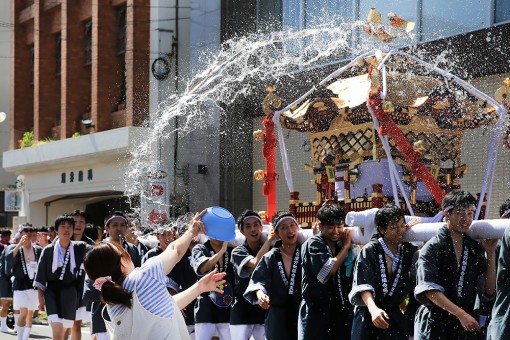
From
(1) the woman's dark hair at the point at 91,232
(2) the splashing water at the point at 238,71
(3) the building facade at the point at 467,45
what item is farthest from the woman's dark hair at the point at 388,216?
(2) the splashing water at the point at 238,71

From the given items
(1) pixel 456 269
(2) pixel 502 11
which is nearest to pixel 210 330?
(1) pixel 456 269

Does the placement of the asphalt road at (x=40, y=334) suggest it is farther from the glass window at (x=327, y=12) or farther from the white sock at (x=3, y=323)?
the glass window at (x=327, y=12)

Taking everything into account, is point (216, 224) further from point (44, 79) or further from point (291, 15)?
point (44, 79)

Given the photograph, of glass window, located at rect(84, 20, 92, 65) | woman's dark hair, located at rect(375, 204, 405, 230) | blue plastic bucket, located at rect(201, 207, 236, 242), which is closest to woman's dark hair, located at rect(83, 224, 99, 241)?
blue plastic bucket, located at rect(201, 207, 236, 242)

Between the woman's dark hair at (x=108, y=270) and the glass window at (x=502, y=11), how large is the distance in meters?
10.5

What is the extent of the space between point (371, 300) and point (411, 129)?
13.8 ft

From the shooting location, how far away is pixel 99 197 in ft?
87.1

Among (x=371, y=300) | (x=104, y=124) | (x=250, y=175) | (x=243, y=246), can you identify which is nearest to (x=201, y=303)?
(x=243, y=246)

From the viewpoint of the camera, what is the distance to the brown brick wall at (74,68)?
2195cm

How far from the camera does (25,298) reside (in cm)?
1339

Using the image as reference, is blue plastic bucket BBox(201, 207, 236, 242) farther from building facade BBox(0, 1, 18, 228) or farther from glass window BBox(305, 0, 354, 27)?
building facade BBox(0, 1, 18, 228)

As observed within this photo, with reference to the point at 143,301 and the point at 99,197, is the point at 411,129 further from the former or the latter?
the point at 99,197

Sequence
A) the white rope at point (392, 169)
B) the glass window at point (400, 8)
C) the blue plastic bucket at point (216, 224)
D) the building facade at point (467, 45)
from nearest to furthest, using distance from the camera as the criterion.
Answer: the blue plastic bucket at point (216, 224), the white rope at point (392, 169), the building facade at point (467, 45), the glass window at point (400, 8)

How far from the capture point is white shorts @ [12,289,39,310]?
13.3 metres
